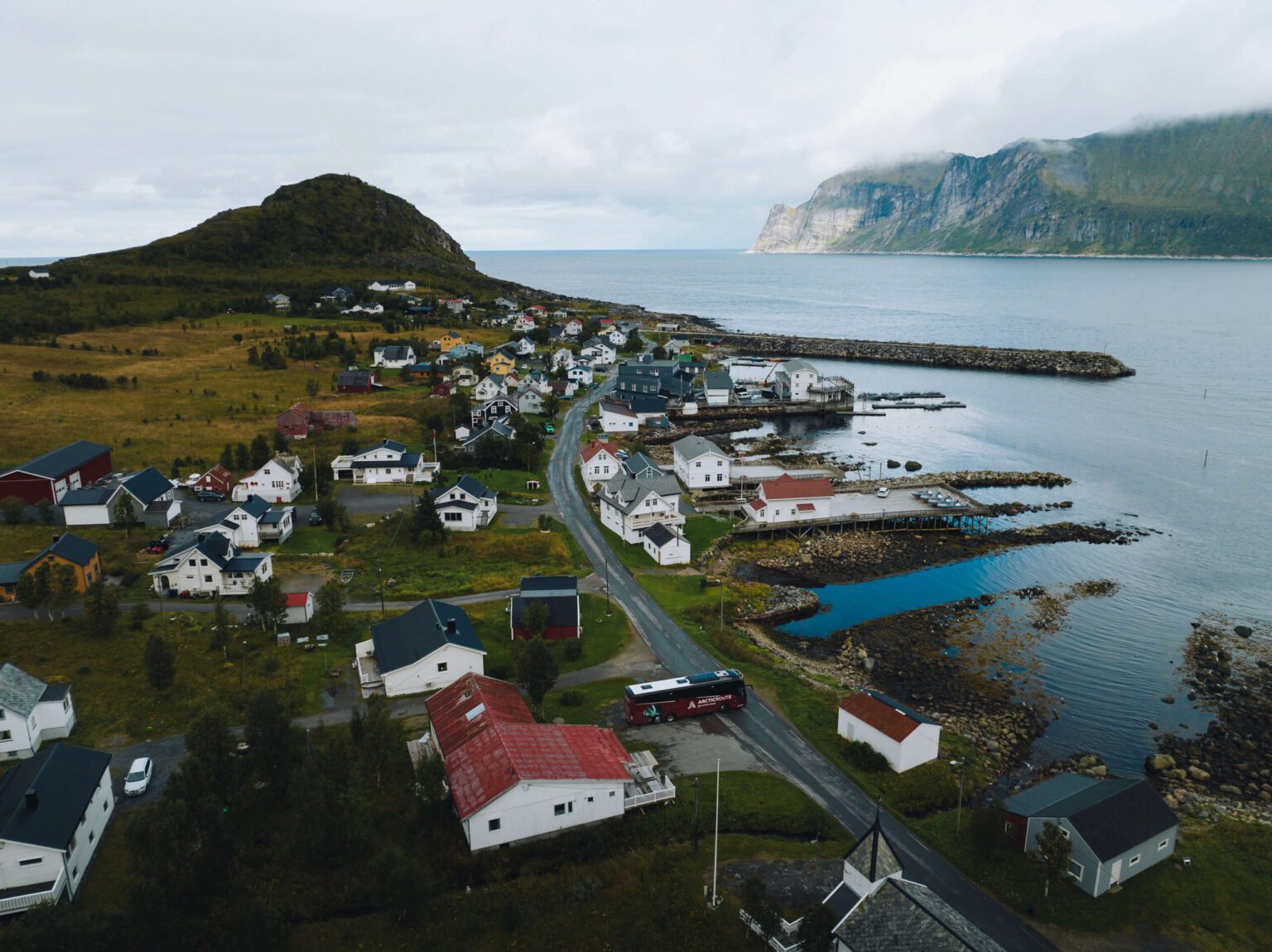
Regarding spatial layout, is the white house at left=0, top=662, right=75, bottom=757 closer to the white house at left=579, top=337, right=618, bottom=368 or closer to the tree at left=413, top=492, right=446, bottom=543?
the tree at left=413, top=492, right=446, bottom=543

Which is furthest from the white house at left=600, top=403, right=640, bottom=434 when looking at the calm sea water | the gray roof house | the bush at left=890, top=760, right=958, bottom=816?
the gray roof house

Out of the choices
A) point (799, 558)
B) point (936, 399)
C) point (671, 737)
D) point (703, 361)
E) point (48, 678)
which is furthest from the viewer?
point (703, 361)

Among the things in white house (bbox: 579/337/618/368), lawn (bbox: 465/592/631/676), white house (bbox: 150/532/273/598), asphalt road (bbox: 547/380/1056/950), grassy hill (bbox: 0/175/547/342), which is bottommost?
asphalt road (bbox: 547/380/1056/950)

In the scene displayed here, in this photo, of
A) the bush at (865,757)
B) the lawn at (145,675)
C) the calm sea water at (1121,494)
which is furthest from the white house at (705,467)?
the bush at (865,757)

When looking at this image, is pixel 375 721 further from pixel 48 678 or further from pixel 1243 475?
pixel 1243 475

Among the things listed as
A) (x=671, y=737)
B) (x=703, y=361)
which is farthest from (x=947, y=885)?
(x=703, y=361)

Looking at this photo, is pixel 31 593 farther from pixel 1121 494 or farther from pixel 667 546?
pixel 1121 494
